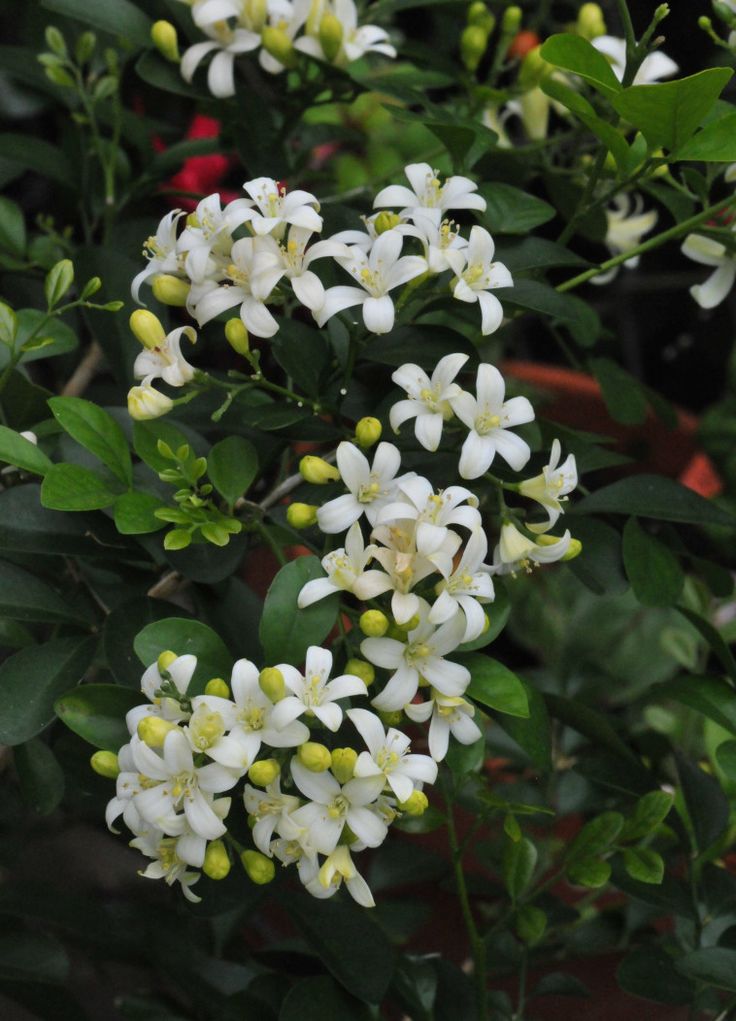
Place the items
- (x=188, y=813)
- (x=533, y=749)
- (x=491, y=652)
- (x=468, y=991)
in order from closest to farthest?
(x=188, y=813) → (x=533, y=749) → (x=468, y=991) → (x=491, y=652)

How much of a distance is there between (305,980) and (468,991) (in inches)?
5.3

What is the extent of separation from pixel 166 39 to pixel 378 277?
289mm

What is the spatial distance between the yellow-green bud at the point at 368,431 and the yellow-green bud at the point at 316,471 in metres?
0.02

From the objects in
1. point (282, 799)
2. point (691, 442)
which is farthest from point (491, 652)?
point (282, 799)

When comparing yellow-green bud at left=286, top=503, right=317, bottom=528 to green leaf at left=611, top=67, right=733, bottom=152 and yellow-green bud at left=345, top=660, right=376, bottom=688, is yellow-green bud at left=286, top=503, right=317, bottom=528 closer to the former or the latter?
yellow-green bud at left=345, top=660, right=376, bottom=688

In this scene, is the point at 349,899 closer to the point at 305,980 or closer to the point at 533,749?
the point at 305,980

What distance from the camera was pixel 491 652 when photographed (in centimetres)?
141

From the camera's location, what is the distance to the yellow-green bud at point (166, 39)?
720 mm

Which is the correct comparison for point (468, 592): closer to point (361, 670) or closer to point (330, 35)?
point (361, 670)

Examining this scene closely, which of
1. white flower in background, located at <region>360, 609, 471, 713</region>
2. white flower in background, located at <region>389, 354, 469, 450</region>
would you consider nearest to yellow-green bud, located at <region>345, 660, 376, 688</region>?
white flower in background, located at <region>360, 609, 471, 713</region>

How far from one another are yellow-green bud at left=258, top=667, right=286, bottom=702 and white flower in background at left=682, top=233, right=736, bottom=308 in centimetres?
38

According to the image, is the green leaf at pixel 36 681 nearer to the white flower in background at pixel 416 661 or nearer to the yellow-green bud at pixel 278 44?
the white flower in background at pixel 416 661

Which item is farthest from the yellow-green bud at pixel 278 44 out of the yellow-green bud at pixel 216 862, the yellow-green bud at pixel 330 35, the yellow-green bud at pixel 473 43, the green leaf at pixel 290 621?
the yellow-green bud at pixel 216 862

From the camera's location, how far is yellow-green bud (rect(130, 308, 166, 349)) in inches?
22.5
